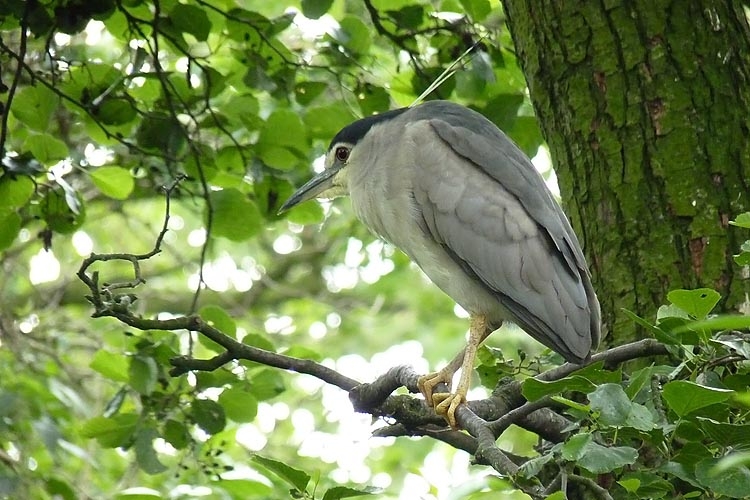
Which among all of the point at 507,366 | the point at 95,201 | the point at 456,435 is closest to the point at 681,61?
the point at 507,366

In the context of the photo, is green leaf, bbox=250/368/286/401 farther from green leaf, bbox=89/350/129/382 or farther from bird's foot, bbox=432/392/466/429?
bird's foot, bbox=432/392/466/429

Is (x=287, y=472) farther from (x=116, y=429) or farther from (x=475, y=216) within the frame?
(x=475, y=216)

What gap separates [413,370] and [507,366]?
1.38 ft

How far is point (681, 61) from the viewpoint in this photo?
346 centimetres

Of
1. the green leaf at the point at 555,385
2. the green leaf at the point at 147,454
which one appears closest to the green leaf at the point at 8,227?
the green leaf at the point at 147,454

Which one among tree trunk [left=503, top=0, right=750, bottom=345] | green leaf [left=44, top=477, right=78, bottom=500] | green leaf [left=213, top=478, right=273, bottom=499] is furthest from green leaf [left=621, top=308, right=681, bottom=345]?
green leaf [left=44, top=477, right=78, bottom=500]

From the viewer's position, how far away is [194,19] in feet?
13.3

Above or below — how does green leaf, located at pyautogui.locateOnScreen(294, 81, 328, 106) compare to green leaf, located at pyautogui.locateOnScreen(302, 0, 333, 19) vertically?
below

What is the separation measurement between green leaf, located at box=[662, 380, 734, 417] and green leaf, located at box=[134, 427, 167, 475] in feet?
7.29

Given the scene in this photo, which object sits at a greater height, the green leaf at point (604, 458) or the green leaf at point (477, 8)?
the green leaf at point (477, 8)

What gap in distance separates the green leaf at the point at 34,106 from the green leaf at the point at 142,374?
1.06m

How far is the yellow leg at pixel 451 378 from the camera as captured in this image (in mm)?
3562

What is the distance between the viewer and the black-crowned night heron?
12.4 ft

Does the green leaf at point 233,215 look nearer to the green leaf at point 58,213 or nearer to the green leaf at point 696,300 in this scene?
the green leaf at point 58,213
